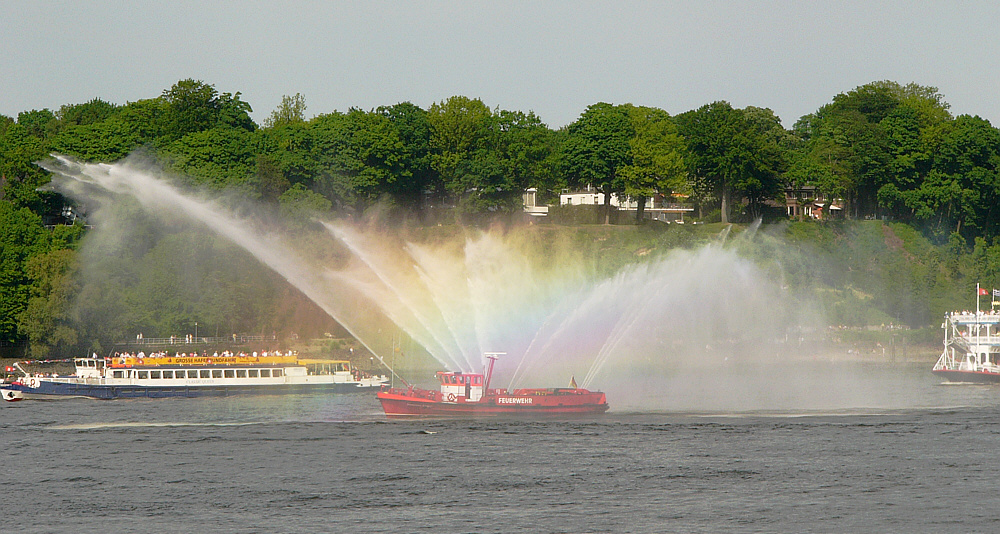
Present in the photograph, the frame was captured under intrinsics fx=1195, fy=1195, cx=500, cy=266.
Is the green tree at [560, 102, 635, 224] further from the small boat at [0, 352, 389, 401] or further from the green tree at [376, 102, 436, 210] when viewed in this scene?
the small boat at [0, 352, 389, 401]

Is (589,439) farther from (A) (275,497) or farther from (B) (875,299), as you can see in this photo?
(B) (875,299)

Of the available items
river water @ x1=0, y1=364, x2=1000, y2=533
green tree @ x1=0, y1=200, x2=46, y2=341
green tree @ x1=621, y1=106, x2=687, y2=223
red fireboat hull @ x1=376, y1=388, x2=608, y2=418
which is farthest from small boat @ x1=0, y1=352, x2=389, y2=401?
green tree @ x1=621, y1=106, x2=687, y2=223

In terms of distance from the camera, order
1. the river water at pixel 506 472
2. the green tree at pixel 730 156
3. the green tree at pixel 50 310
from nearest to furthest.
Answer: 1. the river water at pixel 506 472
2. the green tree at pixel 50 310
3. the green tree at pixel 730 156

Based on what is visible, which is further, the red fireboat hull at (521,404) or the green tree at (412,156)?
the green tree at (412,156)

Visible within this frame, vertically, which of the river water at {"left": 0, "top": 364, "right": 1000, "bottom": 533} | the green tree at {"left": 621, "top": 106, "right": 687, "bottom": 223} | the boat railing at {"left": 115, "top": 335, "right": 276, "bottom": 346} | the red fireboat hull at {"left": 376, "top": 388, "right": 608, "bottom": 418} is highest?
the green tree at {"left": 621, "top": 106, "right": 687, "bottom": 223}

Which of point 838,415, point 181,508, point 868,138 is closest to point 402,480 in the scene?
point 181,508

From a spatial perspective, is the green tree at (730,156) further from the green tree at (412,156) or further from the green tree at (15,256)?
the green tree at (15,256)

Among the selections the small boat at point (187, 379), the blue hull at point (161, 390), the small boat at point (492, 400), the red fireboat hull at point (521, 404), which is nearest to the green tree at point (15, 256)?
the small boat at point (187, 379)

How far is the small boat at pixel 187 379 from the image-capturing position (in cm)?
10194

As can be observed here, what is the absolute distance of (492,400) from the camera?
265ft

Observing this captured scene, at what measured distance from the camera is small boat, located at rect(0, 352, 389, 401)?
334ft

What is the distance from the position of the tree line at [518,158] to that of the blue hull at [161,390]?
47.7m

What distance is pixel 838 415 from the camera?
84438 millimetres

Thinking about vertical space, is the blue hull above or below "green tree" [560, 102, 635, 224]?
below
